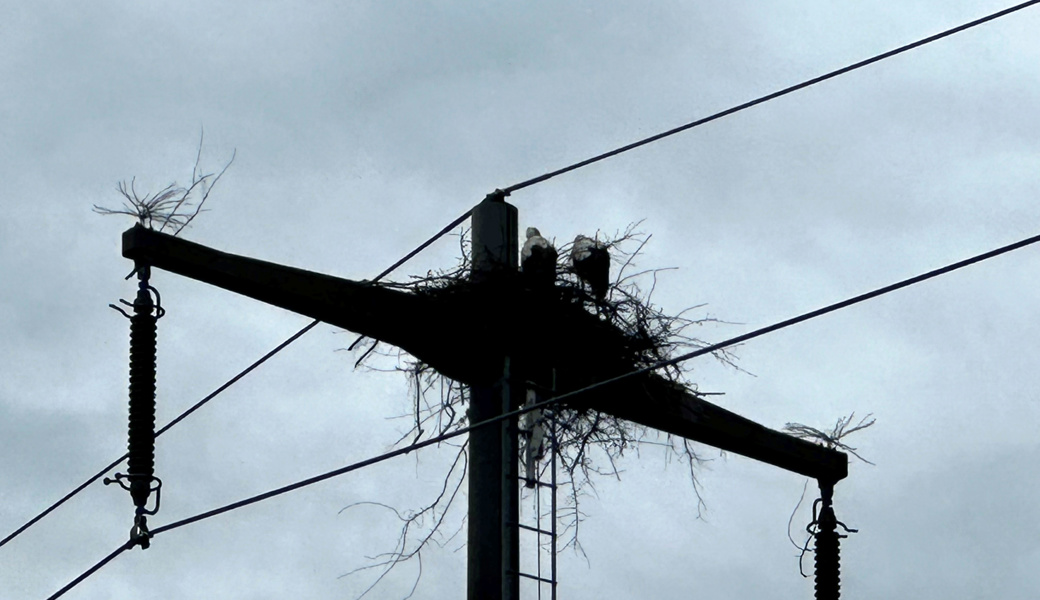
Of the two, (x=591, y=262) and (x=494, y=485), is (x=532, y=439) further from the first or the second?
(x=591, y=262)

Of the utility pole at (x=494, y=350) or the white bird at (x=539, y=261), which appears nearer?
the utility pole at (x=494, y=350)

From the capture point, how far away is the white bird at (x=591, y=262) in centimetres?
1170

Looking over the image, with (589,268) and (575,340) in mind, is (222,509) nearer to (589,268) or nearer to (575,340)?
(575,340)

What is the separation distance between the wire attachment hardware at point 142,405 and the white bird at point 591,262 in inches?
122

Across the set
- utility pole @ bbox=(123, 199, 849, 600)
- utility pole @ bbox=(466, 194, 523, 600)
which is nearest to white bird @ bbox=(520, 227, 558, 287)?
utility pole @ bbox=(123, 199, 849, 600)

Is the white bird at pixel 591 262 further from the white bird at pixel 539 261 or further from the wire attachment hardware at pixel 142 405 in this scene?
the wire attachment hardware at pixel 142 405

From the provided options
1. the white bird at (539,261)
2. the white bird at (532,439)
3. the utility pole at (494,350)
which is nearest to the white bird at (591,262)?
the white bird at (539,261)

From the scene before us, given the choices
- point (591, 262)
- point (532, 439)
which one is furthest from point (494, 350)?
point (591, 262)

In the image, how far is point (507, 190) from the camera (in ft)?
33.1

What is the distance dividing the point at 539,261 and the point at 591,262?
2.25ft

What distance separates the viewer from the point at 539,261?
37.2ft

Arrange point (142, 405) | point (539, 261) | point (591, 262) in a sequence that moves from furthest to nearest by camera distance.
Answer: point (591, 262)
point (539, 261)
point (142, 405)

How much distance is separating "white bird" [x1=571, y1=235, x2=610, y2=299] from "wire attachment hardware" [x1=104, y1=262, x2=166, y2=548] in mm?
3097

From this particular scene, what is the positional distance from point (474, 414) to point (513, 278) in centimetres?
77
